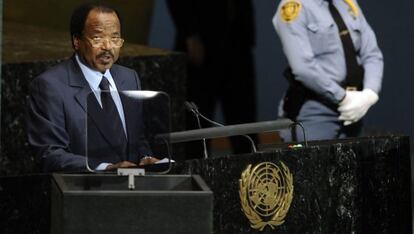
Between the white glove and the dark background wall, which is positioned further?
the dark background wall

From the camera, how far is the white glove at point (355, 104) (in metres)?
9.27

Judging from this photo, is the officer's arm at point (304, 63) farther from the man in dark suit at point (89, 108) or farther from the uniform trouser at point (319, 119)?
the man in dark suit at point (89, 108)

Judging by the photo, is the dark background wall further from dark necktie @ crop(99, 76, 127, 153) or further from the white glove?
dark necktie @ crop(99, 76, 127, 153)

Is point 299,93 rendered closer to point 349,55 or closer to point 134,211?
point 349,55

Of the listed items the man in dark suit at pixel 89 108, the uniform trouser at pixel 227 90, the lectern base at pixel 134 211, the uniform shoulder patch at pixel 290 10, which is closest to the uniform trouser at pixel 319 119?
the uniform shoulder patch at pixel 290 10

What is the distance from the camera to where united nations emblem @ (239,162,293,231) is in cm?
691

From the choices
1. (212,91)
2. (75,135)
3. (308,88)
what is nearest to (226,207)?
(75,135)

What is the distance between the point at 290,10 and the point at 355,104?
2.18ft

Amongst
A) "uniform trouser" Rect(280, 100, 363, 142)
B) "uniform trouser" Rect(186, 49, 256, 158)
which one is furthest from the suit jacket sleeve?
"uniform trouser" Rect(186, 49, 256, 158)

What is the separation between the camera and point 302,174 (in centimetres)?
709

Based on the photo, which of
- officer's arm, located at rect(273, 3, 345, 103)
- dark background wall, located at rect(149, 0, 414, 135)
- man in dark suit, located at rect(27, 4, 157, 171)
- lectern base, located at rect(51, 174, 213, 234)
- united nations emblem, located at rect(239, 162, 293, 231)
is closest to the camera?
lectern base, located at rect(51, 174, 213, 234)

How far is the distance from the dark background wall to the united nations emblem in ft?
9.91

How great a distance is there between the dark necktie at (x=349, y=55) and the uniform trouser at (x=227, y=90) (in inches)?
36.2

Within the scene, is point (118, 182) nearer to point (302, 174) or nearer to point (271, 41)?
point (302, 174)
